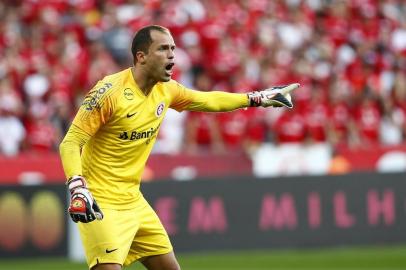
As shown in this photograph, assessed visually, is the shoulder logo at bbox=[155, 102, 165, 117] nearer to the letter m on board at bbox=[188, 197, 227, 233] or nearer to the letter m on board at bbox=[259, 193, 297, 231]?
the letter m on board at bbox=[188, 197, 227, 233]

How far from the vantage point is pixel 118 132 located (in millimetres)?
7562

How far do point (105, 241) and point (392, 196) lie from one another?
918 centimetres

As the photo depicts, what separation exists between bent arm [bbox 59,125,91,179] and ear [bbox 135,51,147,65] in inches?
27.5

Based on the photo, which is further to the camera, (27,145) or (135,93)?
(27,145)

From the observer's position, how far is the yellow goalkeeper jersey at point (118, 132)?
736 centimetres

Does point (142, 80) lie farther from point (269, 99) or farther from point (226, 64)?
point (226, 64)

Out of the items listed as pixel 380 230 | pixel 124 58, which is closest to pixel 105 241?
pixel 380 230

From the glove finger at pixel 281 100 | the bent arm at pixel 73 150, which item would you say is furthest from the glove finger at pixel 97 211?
the glove finger at pixel 281 100

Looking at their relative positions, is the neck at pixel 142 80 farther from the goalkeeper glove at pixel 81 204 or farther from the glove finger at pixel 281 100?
the glove finger at pixel 281 100

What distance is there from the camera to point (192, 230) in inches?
608

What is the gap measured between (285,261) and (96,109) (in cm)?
770

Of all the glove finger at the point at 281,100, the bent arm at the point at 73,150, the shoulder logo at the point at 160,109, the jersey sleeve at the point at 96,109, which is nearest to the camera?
the bent arm at the point at 73,150

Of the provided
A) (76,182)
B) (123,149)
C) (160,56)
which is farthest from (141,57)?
(76,182)

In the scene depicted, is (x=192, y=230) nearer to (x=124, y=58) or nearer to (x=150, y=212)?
(x=124, y=58)
